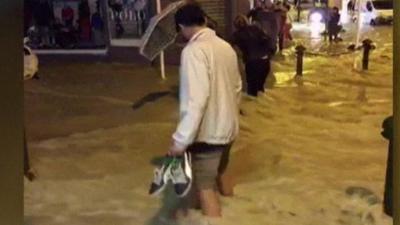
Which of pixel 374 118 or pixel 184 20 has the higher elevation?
pixel 184 20

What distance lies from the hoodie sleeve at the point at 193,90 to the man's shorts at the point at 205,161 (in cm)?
25

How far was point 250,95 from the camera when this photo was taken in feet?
36.8

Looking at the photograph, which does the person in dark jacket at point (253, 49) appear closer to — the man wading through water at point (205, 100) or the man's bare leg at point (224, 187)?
the man's bare leg at point (224, 187)

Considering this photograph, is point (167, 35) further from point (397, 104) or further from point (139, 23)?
point (397, 104)

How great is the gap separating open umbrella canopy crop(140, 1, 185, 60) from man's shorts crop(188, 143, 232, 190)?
11.1ft

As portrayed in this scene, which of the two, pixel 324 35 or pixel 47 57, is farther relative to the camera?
pixel 324 35

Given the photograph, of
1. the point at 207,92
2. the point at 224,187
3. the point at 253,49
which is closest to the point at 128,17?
the point at 253,49

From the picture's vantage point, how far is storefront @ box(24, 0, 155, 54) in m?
15.6

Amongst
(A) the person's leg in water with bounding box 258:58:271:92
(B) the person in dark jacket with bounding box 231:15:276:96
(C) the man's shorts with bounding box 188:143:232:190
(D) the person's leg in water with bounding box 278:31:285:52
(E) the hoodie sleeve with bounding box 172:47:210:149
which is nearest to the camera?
(E) the hoodie sleeve with bounding box 172:47:210:149

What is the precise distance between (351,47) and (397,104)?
1576 centimetres

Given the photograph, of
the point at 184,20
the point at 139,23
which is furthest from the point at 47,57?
the point at 184,20

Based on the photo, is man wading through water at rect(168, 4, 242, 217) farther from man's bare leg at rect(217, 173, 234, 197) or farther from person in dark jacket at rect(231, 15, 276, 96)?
person in dark jacket at rect(231, 15, 276, 96)

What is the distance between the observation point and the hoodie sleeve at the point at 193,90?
479 cm

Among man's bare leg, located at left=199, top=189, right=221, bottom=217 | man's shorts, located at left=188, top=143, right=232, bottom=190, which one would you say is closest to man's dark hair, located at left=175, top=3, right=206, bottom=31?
man's shorts, located at left=188, top=143, right=232, bottom=190
